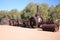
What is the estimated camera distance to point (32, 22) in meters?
25.3

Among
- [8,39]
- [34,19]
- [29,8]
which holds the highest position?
[29,8]

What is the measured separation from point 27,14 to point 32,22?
23316mm

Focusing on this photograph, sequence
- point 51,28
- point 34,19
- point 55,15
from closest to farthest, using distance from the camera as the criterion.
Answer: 1. point 51,28
2. point 34,19
3. point 55,15

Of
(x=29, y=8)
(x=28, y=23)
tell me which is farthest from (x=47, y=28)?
(x=29, y=8)

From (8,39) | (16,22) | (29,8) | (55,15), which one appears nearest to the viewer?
(8,39)

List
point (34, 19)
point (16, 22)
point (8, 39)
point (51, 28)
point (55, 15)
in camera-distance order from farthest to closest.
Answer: point (55, 15)
point (16, 22)
point (34, 19)
point (51, 28)
point (8, 39)

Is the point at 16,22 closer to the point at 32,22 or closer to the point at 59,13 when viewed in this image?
the point at 32,22

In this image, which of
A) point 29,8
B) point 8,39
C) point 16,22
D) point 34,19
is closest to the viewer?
point 8,39

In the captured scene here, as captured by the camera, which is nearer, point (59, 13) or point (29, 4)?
point (59, 13)

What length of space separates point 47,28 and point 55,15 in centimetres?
2862

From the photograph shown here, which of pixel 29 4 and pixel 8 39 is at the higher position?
pixel 29 4

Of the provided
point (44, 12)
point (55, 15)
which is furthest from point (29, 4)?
point (55, 15)

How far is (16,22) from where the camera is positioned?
1257 inches

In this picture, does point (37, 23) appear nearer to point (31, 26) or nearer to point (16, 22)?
point (31, 26)
